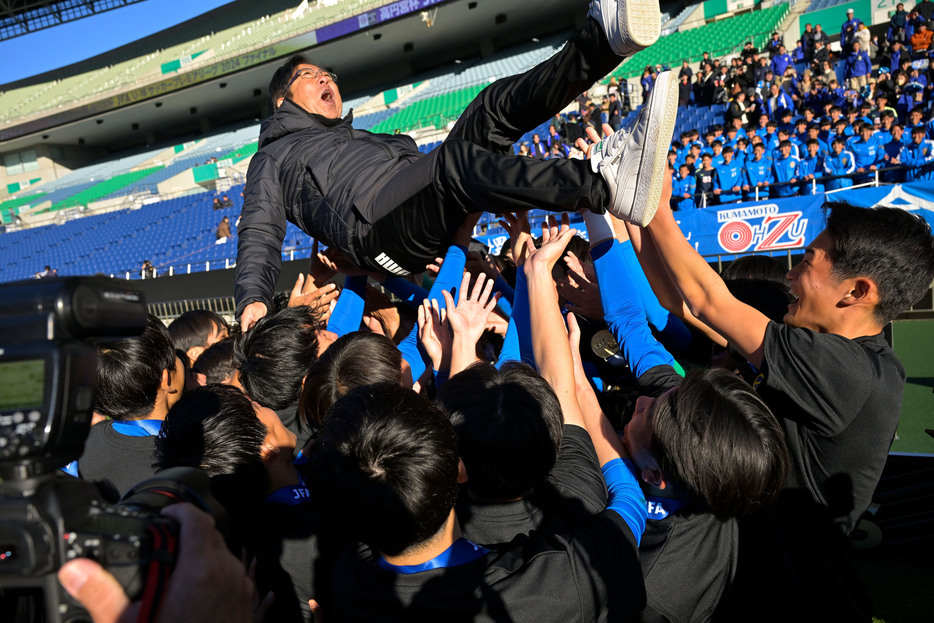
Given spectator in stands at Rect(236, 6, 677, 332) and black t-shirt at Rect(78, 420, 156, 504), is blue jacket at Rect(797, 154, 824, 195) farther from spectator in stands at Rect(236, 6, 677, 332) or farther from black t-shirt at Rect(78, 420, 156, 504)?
black t-shirt at Rect(78, 420, 156, 504)

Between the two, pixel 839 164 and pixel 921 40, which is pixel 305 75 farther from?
pixel 921 40

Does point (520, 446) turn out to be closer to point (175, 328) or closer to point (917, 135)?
point (175, 328)

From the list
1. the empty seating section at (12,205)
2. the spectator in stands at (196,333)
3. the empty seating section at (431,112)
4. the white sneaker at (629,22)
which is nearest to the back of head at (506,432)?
the white sneaker at (629,22)

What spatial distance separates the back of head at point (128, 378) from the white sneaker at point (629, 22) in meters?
1.88

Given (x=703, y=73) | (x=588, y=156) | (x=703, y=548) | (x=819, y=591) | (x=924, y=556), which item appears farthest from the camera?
(x=703, y=73)

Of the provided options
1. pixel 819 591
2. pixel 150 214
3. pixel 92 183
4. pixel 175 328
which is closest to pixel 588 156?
pixel 819 591

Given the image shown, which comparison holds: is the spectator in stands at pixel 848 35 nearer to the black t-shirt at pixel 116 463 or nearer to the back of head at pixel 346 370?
the back of head at pixel 346 370

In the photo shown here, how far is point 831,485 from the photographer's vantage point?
1.63 m

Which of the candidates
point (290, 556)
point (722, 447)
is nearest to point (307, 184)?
point (290, 556)

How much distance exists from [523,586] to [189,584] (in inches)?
25.8

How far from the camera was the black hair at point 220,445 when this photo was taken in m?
1.65

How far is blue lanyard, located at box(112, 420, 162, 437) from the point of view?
2.12 m

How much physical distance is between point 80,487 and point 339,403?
617 mm

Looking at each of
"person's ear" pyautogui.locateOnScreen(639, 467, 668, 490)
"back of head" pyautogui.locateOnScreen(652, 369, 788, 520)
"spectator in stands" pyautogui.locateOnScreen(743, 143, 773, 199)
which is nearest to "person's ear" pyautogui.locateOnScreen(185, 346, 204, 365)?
"person's ear" pyautogui.locateOnScreen(639, 467, 668, 490)
